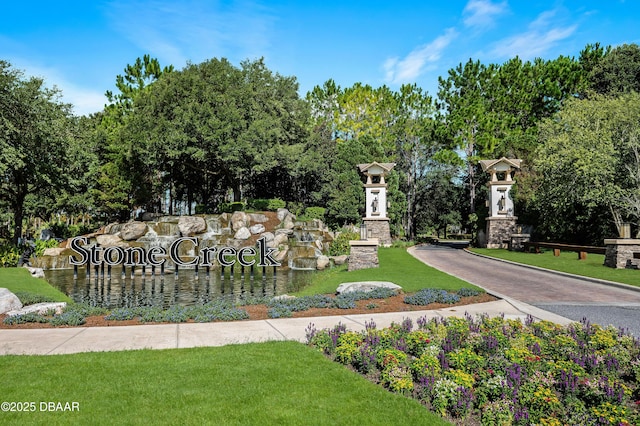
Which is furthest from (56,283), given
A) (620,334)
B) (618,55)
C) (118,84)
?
(618,55)

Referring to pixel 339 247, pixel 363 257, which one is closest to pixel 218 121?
pixel 339 247

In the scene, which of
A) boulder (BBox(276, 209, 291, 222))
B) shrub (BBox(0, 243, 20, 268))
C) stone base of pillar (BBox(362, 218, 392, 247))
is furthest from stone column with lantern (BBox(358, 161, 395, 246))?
shrub (BBox(0, 243, 20, 268))

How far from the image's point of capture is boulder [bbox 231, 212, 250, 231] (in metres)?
33.8

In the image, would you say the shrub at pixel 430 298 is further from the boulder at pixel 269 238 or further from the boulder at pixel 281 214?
the boulder at pixel 281 214

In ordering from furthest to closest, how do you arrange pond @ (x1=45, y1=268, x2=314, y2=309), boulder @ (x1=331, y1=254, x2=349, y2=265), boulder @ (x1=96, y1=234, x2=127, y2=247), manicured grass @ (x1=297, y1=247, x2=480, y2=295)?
1. boulder @ (x1=96, y1=234, x2=127, y2=247)
2. boulder @ (x1=331, y1=254, x2=349, y2=265)
3. pond @ (x1=45, y1=268, x2=314, y2=309)
4. manicured grass @ (x1=297, y1=247, x2=480, y2=295)

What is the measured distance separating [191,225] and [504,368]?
29888 mm

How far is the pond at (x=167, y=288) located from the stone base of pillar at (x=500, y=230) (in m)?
19.0

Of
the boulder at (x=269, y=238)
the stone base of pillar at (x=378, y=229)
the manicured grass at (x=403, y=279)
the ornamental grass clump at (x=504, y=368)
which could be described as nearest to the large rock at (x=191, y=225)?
the boulder at (x=269, y=238)

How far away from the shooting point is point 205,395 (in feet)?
16.0

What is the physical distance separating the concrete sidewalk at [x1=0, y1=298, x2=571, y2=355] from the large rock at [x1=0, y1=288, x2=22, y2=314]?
7.29 ft

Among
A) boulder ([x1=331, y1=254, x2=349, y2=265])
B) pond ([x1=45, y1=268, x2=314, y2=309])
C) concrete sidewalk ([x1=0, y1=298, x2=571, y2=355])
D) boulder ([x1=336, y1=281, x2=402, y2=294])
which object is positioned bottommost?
pond ([x1=45, y1=268, x2=314, y2=309])

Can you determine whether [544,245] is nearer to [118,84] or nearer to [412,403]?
[412,403]

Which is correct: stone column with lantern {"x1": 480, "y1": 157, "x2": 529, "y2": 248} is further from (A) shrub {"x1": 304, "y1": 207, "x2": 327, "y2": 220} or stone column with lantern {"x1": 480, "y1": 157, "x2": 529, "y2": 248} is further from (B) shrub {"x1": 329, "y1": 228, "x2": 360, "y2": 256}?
(A) shrub {"x1": 304, "y1": 207, "x2": 327, "y2": 220}

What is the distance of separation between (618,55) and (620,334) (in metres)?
46.8
